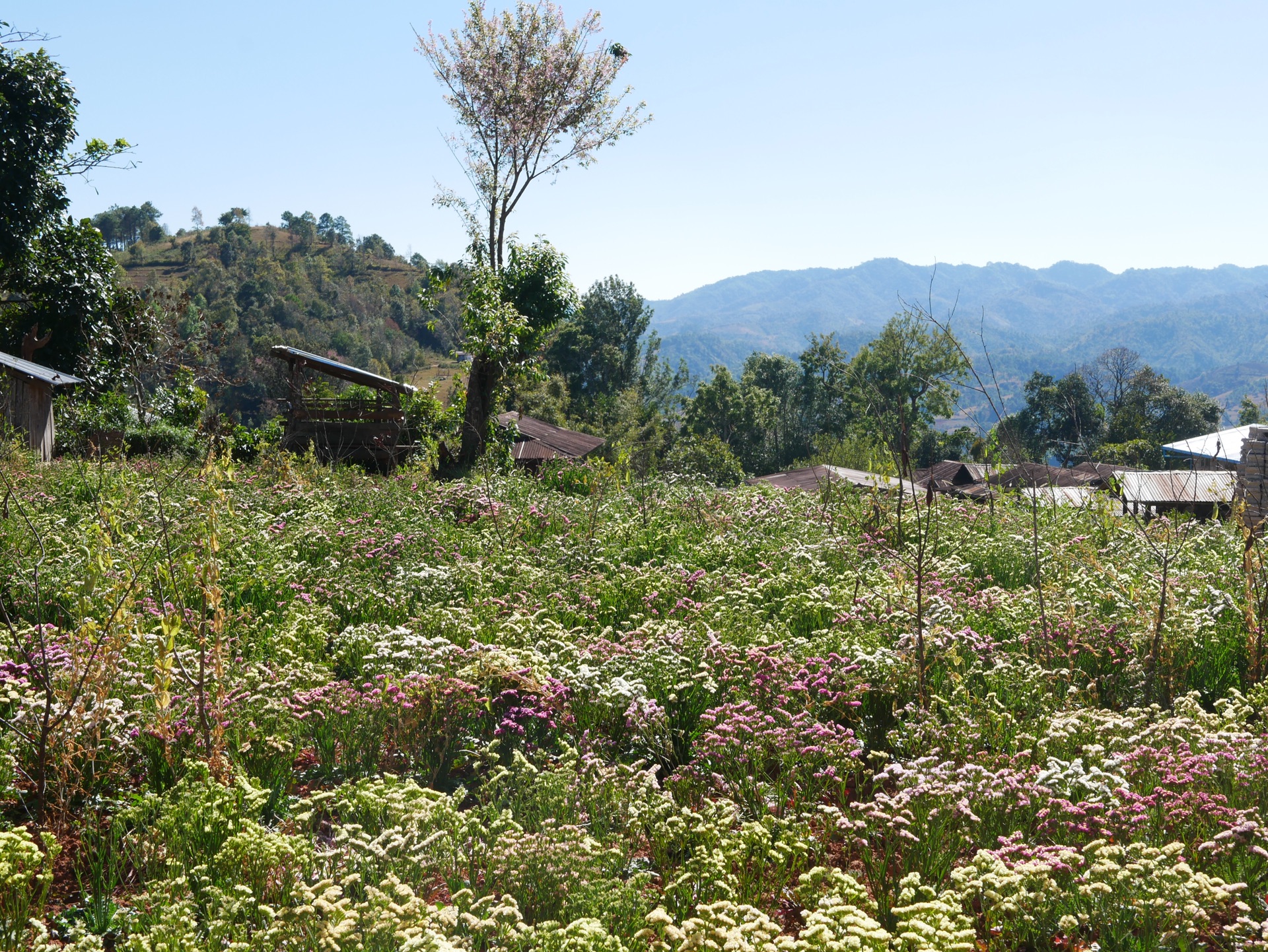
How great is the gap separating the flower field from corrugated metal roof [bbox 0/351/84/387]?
1442 cm

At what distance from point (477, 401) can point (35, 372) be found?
10311mm

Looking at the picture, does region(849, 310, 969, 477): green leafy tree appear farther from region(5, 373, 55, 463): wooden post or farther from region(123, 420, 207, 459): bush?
region(5, 373, 55, 463): wooden post

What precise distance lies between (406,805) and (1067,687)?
11.9ft

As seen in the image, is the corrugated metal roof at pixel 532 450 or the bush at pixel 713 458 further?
the bush at pixel 713 458

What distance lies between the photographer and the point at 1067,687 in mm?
4613

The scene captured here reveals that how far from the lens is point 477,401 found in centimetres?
1725

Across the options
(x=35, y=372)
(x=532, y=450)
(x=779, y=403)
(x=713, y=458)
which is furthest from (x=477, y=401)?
(x=779, y=403)

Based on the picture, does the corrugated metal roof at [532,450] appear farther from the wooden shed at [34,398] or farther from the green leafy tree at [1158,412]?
the green leafy tree at [1158,412]

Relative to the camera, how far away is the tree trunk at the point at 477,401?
17047 millimetres

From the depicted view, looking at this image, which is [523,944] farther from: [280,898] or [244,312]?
[244,312]

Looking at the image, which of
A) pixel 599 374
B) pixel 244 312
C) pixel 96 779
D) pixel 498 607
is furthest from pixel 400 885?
pixel 244 312

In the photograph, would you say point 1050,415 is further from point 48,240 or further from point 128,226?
point 128,226

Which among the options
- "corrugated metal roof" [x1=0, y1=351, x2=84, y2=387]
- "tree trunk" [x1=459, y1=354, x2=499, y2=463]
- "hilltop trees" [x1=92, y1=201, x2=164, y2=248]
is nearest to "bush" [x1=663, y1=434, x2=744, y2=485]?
"tree trunk" [x1=459, y1=354, x2=499, y2=463]

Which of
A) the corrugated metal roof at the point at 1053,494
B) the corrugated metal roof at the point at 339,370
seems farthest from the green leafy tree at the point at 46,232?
the corrugated metal roof at the point at 1053,494
